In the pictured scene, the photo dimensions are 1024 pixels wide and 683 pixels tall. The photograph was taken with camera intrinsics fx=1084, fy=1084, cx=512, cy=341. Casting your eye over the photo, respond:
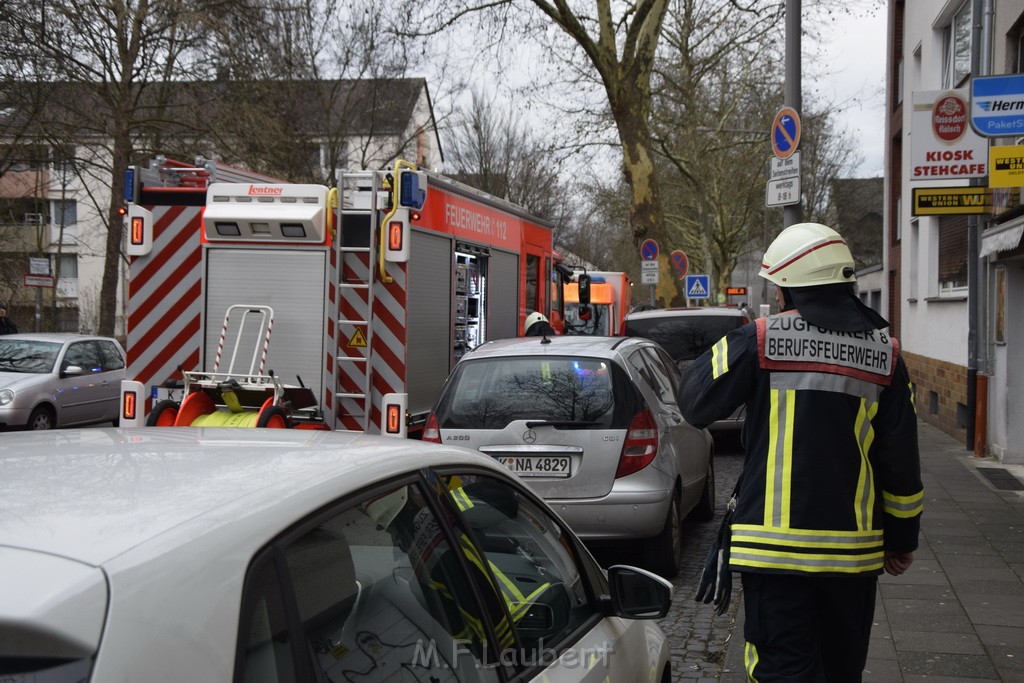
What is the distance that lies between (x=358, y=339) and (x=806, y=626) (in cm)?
649

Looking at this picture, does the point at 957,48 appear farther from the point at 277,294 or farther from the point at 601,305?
the point at 601,305

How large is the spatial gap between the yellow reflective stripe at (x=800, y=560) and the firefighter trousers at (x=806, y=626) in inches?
1.3

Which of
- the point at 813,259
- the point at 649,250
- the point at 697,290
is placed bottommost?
the point at 813,259

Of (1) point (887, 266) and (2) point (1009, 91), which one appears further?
(1) point (887, 266)

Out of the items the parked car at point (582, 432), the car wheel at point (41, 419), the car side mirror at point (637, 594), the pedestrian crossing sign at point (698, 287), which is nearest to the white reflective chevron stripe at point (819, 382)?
the car side mirror at point (637, 594)

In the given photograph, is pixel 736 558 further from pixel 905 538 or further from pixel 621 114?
A: pixel 621 114

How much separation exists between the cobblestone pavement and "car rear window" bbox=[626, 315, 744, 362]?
5016 mm

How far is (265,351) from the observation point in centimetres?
922

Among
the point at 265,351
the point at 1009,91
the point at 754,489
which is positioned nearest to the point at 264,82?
the point at 265,351

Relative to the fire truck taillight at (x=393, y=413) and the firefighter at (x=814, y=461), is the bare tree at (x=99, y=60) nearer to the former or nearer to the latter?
the fire truck taillight at (x=393, y=413)

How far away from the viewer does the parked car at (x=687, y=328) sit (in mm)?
14109

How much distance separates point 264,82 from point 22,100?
A: 749 cm

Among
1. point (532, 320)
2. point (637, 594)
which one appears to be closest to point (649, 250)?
point (532, 320)

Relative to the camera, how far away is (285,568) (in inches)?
64.6
